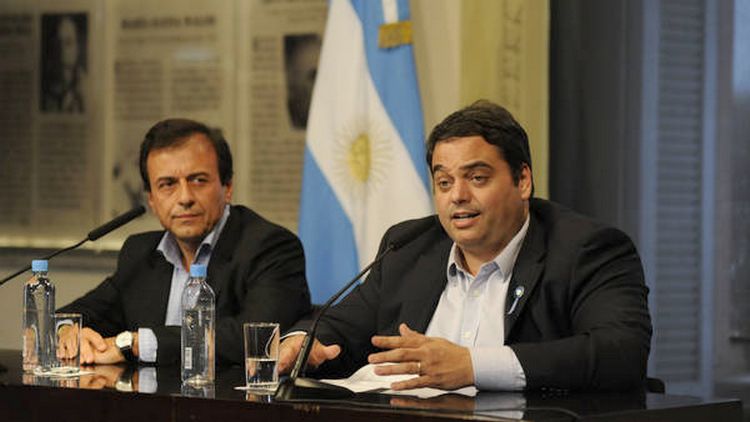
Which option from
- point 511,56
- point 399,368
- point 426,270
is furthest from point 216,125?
point 399,368

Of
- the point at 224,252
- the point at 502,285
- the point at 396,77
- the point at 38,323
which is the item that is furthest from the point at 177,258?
the point at 396,77

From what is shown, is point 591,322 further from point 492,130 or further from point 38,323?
point 38,323

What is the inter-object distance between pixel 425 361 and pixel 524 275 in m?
0.56

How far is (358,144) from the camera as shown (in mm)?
5180

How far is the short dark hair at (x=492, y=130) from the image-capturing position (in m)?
3.17

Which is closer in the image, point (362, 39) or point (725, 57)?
point (725, 57)

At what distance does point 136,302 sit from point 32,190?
2.69m

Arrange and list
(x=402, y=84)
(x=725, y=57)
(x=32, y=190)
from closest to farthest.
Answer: (x=725, y=57)
(x=402, y=84)
(x=32, y=190)

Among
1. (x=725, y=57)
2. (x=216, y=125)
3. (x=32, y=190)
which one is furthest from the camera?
(x=32, y=190)

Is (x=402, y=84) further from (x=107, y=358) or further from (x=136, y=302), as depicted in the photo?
(x=107, y=358)

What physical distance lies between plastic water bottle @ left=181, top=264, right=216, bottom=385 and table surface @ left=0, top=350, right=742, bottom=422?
4cm

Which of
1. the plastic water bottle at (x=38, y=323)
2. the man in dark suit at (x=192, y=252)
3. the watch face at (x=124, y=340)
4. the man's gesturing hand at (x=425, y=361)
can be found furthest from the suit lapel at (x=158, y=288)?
the man's gesturing hand at (x=425, y=361)

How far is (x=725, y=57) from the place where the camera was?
186 inches

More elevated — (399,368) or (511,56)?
(511,56)
